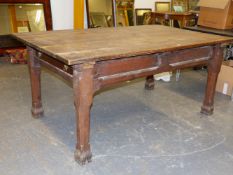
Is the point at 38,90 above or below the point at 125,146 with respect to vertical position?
above

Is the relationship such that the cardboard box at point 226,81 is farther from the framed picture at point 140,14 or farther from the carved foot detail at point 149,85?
the framed picture at point 140,14

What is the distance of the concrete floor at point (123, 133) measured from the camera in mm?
1790

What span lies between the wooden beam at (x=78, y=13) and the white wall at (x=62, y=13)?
0.44ft

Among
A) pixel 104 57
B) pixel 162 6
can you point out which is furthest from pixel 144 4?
pixel 104 57

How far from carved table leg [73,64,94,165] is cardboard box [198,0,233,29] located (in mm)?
2277

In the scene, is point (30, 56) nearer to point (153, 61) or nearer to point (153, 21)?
point (153, 61)

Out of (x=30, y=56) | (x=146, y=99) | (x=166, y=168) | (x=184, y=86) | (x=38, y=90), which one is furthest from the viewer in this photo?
(x=184, y=86)

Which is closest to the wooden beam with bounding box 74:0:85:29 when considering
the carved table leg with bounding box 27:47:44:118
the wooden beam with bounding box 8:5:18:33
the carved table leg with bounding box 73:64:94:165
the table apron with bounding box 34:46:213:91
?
the wooden beam with bounding box 8:5:18:33

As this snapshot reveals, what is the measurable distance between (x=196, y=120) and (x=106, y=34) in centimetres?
110

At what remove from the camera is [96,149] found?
1.97 meters

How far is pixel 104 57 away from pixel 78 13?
314 cm

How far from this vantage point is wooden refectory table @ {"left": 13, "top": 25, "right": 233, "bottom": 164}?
157 centimetres

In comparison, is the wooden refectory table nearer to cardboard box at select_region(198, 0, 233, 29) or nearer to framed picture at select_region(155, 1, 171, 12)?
cardboard box at select_region(198, 0, 233, 29)

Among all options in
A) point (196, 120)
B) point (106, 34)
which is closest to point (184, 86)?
point (196, 120)
